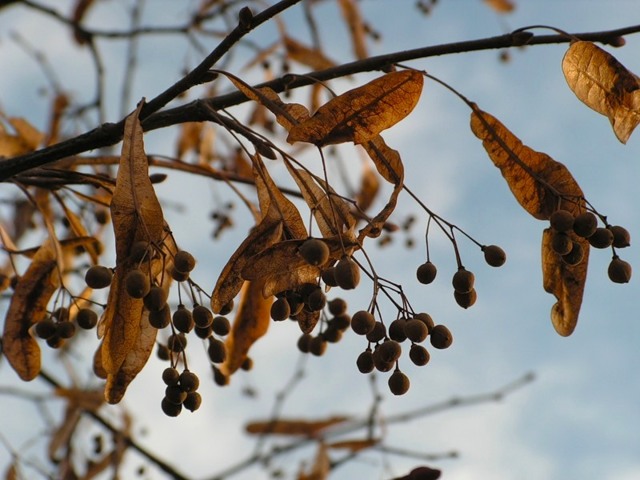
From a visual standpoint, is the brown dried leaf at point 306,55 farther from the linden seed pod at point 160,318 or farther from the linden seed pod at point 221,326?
the linden seed pod at point 160,318

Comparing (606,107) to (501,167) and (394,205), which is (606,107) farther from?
(394,205)

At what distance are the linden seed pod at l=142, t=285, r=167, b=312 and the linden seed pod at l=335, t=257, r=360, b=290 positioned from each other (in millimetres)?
231

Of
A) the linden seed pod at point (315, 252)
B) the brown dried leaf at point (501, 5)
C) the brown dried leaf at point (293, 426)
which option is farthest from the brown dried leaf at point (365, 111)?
the brown dried leaf at point (501, 5)

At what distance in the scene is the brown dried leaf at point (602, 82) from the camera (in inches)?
49.2

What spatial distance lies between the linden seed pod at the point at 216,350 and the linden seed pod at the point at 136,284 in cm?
36

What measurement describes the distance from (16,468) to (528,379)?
1.81m

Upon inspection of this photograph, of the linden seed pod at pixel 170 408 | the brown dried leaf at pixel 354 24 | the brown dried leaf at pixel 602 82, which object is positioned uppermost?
the brown dried leaf at pixel 354 24

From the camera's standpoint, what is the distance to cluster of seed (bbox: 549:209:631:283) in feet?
4.07

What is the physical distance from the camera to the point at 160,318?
1.17 m

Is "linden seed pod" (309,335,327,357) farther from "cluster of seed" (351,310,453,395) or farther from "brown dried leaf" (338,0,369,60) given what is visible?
Answer: "brown dried leaf" (338,0,369,60)

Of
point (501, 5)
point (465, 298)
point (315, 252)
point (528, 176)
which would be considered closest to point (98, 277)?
point (315, 252)

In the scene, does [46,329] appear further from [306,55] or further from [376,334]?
[306,55]

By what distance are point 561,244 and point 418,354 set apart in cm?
27

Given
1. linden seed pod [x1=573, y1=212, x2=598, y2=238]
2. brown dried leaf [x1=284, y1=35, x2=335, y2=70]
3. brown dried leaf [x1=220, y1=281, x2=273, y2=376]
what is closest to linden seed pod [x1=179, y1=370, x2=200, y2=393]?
brown dried leaf [x1=220, y1=281, x2=273, y2=376]
